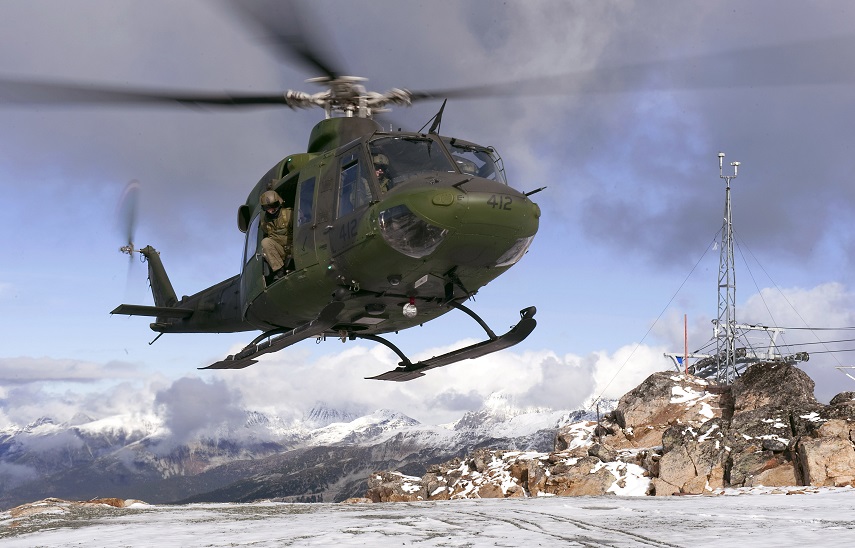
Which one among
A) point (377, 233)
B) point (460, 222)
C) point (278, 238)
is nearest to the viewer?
point (460, 222)

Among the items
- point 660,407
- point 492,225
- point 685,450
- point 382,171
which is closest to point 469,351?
point 492,225

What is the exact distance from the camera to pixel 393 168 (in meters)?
17.3

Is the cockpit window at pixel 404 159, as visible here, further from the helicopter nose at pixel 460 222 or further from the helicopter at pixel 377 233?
the helicopter nose at pixel 460 222

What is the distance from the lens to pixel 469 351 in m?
20.3

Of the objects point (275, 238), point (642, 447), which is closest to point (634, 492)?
point (642, 447)

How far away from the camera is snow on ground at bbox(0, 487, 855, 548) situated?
52.1 feet

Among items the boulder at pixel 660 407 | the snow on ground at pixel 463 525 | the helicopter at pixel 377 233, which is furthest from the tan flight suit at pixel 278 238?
the boulder at pixel 660 407

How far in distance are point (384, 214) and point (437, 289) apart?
251 cm

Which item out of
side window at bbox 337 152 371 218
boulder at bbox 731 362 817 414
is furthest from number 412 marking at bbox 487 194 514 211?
boulder at bbox 731 362 817 414

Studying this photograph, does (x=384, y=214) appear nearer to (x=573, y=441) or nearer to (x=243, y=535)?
(x=243, y=535)

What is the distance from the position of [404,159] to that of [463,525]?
784 centimetres

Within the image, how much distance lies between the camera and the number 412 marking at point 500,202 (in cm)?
1627

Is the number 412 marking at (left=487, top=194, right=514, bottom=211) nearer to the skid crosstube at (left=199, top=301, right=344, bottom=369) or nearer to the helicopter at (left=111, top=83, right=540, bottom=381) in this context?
the helicopter at (left=111, top=83, right=540, bottom=381)

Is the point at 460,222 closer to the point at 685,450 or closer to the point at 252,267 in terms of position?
the point at 252,267
